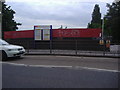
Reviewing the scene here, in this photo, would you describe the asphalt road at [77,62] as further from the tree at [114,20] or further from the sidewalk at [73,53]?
the tree at [114,20]

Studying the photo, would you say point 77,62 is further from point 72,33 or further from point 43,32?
point 72,33

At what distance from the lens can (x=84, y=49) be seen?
1470 cm

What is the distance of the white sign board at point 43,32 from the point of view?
21427 mm

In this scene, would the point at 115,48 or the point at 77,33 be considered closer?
the point at 115,48

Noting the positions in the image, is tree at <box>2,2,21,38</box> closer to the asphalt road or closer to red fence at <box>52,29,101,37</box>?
red fence at <box>52,29,101,37</box>

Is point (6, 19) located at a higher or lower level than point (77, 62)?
higher

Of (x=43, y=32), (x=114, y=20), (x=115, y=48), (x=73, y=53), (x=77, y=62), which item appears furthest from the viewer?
(x=114, y=20)

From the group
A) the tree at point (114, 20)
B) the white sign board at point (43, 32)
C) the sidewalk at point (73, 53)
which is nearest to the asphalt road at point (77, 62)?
the sidewalk at point (73, 53)

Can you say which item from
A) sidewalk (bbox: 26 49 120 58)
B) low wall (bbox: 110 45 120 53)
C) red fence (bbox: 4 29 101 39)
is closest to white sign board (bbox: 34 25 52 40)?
red fence (bbox: 4 29 101 39)

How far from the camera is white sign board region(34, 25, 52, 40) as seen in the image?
2143 centimetres

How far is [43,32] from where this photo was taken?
2153 cm

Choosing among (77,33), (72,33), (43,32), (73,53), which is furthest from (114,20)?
(73,53)

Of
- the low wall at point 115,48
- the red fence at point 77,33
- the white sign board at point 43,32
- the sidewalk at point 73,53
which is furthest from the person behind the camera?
the red fence at point 77,33

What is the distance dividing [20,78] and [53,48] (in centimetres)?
931
